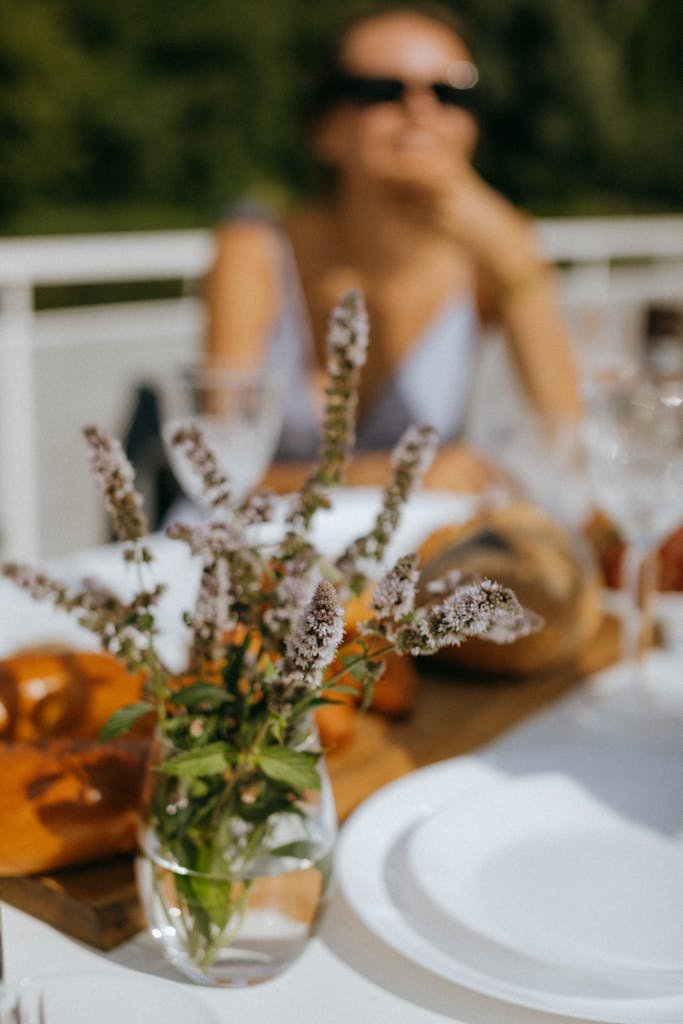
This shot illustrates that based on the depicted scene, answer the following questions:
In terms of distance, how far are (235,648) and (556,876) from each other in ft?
0.81

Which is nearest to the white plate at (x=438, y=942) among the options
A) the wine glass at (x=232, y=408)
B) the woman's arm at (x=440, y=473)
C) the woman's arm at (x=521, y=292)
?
the wine glass at (x=232, y=408)

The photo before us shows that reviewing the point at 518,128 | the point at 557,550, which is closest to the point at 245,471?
the point at 557,550

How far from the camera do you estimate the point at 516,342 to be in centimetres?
200

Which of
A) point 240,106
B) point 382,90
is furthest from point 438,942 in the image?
point 240,106

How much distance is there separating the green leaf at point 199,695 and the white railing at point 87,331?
153 centimetres

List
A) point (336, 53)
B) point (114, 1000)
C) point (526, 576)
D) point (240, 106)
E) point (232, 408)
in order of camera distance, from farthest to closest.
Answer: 1. point (240, 106)
2. point (336, 53)
3. point (232, 408)
4. point (526, 576)
5. point (114, 1000)

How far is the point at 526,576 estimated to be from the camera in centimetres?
102

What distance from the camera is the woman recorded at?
1.87 m

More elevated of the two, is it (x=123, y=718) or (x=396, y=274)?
(x=396, y=274)

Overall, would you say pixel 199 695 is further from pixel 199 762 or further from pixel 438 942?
pixel 438 942

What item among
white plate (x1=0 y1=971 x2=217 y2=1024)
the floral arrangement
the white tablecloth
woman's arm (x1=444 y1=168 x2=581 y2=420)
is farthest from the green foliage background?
white plate (x1=0 y1=971 x2=217 y2=1024)

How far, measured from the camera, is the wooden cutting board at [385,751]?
25.1 inches

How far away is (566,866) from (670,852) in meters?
0.06

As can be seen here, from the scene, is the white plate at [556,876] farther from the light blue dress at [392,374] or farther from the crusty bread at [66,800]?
the light blue dress at [392,374]
